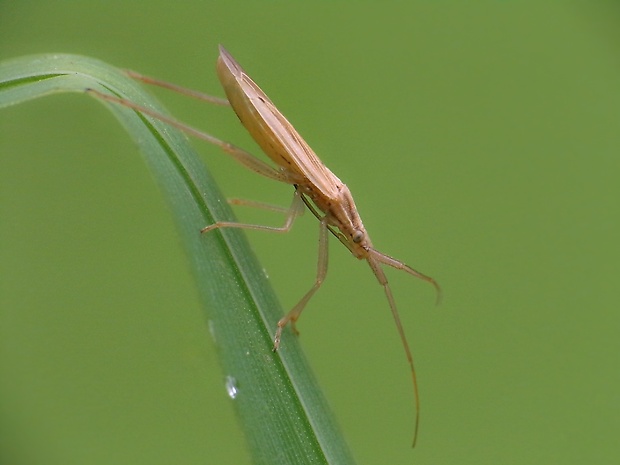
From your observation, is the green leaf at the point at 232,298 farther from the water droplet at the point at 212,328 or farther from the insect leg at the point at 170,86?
the insect leg at the point at 170,86

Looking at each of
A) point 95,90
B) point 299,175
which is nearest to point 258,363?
point 95,90

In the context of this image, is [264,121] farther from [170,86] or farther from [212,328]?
[212,328]

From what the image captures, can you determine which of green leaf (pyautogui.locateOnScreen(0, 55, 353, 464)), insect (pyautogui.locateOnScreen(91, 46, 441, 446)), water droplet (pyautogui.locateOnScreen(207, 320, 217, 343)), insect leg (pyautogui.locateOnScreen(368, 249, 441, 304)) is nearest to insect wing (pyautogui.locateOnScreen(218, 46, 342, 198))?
insect (pyautogui.locateOnScreen(91, 46, 441, 446))

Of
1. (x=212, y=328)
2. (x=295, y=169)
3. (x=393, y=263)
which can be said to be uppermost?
(x=295, y=169)

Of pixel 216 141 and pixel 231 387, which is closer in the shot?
pixel 231 387

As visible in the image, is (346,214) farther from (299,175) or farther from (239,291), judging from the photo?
(239,291)

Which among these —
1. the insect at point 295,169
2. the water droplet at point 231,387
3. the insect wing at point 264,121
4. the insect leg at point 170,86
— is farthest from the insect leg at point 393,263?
the water droplet at point 231,387

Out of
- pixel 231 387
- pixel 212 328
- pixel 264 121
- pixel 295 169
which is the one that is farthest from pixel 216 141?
pixel 231 387
